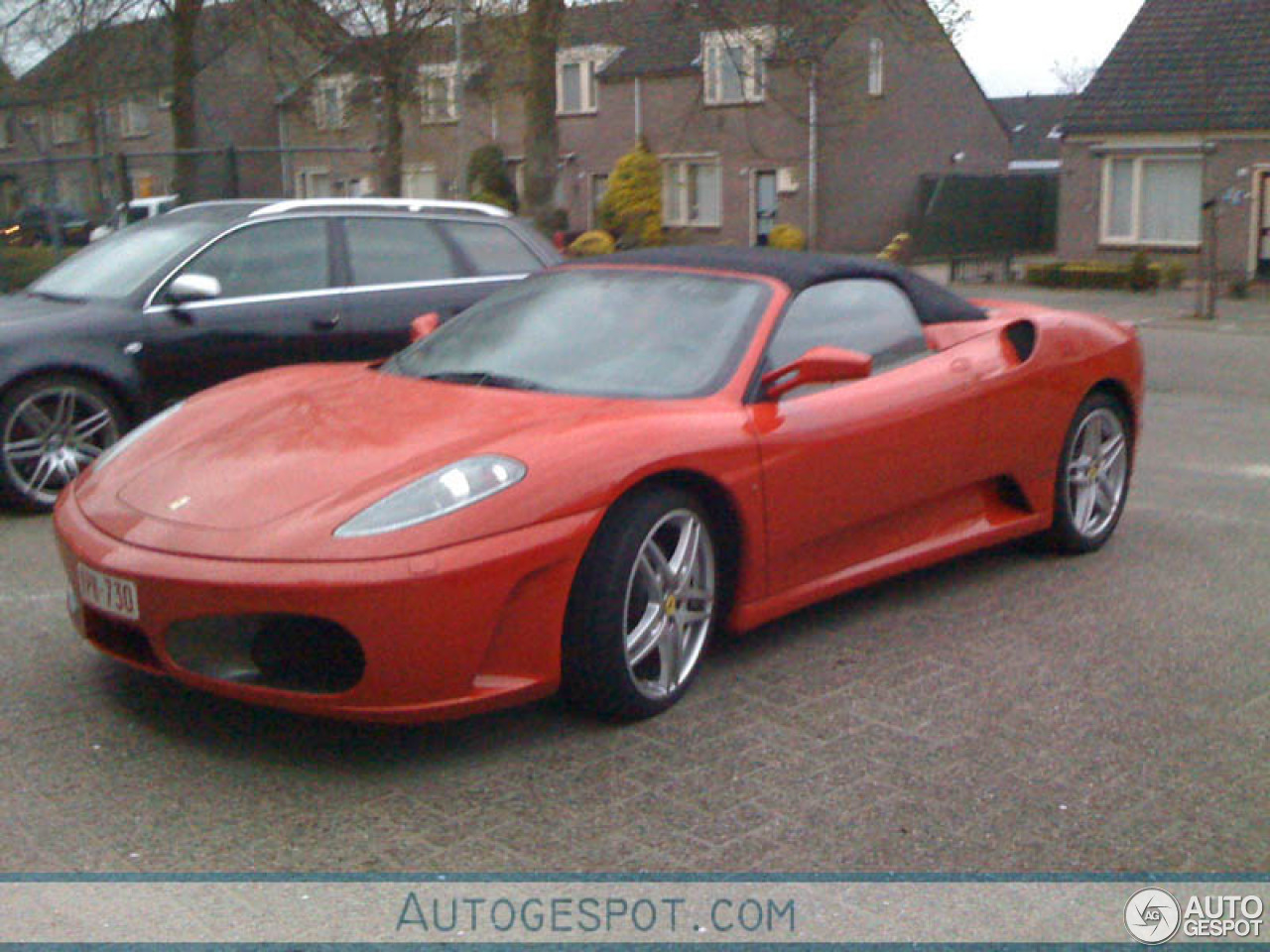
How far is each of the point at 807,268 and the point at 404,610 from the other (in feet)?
7.44

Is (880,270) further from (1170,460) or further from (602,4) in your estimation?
(602,4)

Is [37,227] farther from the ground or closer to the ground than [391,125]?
closer to the ground

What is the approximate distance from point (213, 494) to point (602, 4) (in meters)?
20.3

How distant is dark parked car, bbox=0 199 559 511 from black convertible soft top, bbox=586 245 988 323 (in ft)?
9.33

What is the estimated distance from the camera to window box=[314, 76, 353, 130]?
33.4 meters

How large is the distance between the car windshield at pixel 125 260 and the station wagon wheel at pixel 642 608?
14.3 feet

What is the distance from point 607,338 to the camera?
5.18 metres

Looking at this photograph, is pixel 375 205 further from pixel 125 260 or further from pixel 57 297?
pixel 57 297

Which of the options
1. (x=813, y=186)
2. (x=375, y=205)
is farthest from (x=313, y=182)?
(x=375, y=205)

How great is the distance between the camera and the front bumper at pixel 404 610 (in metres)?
3.86

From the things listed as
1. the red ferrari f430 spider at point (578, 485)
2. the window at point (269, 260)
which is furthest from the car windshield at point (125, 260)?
the red ferrari f430 spider at point (578, 485)

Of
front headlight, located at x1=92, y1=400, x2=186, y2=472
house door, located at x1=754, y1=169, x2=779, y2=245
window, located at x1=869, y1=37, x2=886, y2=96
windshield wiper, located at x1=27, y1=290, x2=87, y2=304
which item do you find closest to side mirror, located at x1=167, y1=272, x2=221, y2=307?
windshield wiper, located at x1=27, y1=290, x2=87, y2=304

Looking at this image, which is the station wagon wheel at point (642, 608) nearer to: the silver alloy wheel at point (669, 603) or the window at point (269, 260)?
the silver alloy wheel at point (669, 603)

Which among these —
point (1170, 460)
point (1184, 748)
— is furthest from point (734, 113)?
point (1184, 748)
